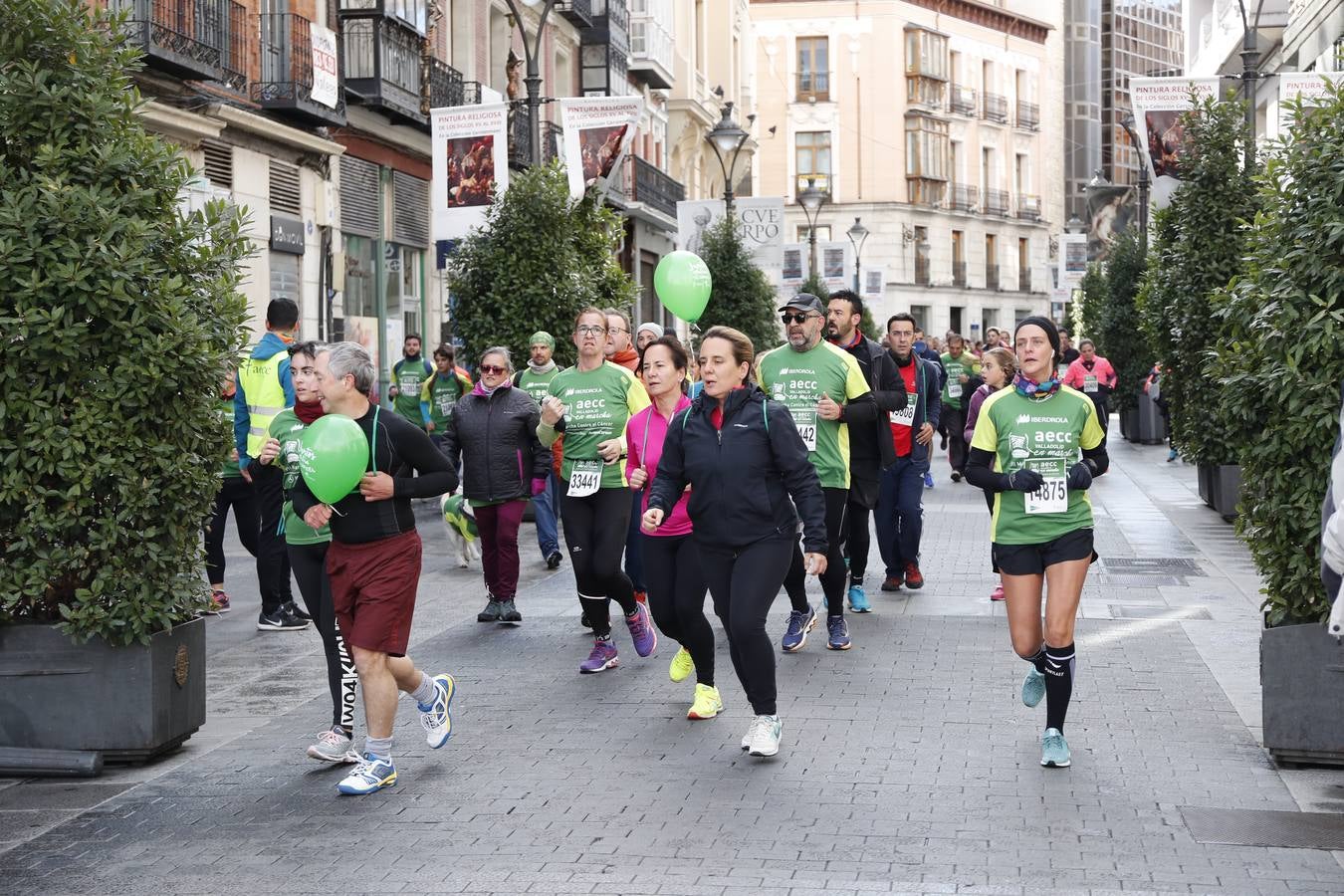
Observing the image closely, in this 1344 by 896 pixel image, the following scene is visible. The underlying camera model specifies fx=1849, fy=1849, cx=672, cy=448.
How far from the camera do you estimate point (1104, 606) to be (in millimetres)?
11703

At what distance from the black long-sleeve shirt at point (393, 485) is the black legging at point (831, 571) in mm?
3251

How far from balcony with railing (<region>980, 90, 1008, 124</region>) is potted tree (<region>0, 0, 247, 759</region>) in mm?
76154

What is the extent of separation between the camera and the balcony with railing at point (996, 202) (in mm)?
80938

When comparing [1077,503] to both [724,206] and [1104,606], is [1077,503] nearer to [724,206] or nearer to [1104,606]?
[1104,606]

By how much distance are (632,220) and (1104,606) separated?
32.7 metres

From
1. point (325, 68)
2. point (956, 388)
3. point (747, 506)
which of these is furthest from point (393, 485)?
point (325, 68)

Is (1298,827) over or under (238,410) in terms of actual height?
under

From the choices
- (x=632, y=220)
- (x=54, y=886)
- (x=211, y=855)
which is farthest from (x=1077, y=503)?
(x=632, y=220)

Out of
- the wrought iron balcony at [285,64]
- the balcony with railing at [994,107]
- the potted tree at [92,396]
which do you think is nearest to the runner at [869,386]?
the potted tree at [92,396]

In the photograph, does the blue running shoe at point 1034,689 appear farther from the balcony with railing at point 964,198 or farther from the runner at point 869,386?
the balcony with railing at point 964,198

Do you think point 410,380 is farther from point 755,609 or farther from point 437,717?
point 755,609

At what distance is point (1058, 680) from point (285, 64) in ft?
57.5

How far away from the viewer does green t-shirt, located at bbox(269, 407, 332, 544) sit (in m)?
7.31

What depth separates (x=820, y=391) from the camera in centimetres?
1006
